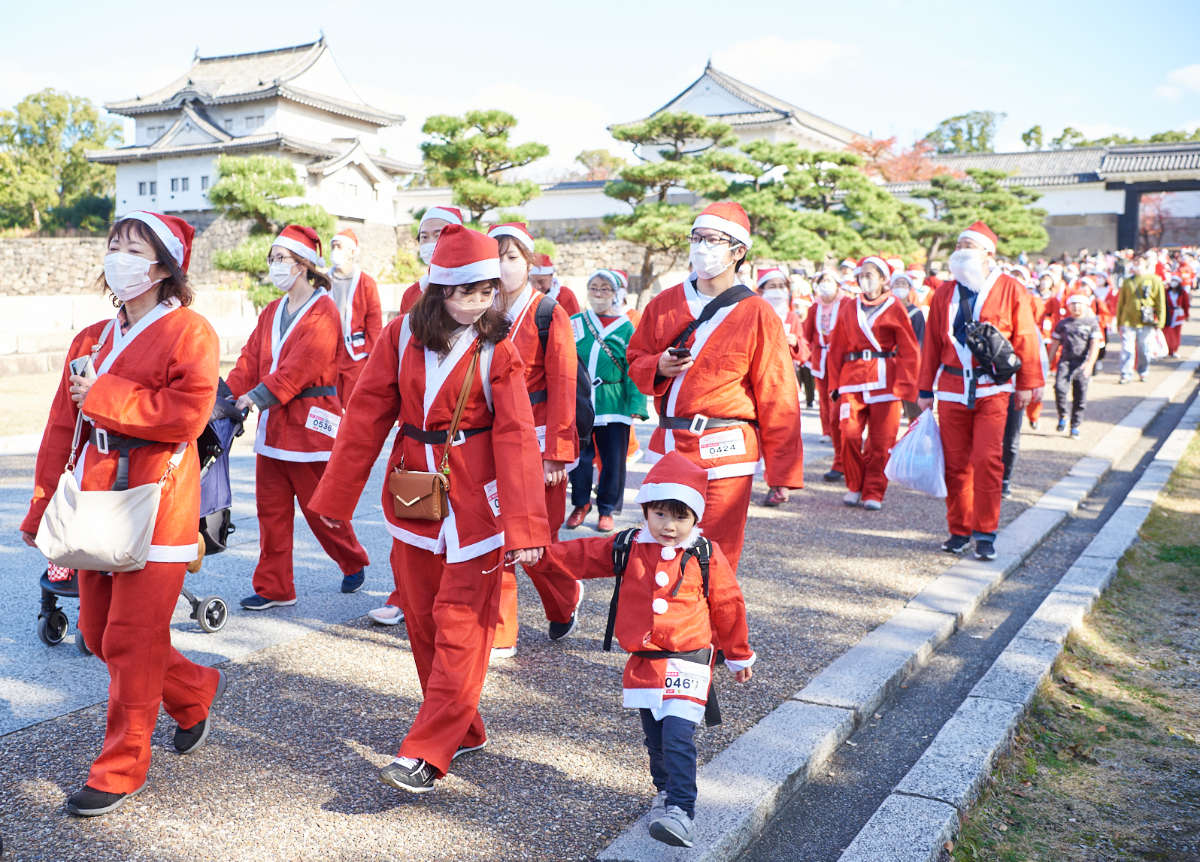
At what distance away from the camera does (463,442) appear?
328 centimetres

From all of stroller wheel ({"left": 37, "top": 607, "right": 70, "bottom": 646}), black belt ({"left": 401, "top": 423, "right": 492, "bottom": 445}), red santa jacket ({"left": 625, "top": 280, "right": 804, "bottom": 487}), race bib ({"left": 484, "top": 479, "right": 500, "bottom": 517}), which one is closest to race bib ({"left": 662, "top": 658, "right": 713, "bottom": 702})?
race bib ({"left": 484, "top": 479, "right": 500, "bottom": 517})

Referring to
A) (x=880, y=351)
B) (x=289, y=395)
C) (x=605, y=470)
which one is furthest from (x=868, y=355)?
(x=289, y=395)

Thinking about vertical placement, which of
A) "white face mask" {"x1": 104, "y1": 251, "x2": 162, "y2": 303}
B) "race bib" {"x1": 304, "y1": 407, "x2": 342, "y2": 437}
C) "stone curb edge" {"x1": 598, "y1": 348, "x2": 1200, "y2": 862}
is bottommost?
"stone curb edge" {"x1": 598, "y1": 348, "x2": 1200, "y2": 862}

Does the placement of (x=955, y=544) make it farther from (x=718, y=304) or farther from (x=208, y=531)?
(x=208, y=531)

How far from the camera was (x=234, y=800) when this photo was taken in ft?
10.3

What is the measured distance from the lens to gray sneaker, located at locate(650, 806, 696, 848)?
2.80 metres

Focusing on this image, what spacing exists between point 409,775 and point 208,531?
1958 mm

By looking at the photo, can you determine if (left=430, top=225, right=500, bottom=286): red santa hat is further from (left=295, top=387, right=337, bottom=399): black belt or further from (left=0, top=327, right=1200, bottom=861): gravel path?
(left=295, top=387, right=337, bottom=399): black belt

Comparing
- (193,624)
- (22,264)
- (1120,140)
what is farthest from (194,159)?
(1120,140)

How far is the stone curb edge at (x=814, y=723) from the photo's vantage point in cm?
302

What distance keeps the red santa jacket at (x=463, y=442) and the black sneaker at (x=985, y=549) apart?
13.4ft

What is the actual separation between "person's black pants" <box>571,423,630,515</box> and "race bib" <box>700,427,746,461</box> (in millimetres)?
2993

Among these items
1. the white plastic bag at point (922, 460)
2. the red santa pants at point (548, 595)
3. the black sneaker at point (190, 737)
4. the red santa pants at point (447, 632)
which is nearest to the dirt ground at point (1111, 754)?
the white plastic bag at point (922, 460)

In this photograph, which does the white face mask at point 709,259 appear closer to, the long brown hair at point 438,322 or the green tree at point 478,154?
the long brown hair at point 438,322
